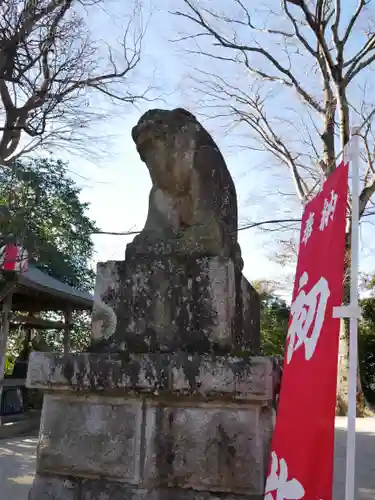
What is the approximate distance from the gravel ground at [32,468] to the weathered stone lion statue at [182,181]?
2.04 m

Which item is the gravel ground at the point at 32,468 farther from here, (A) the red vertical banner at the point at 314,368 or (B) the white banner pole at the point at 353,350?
(B) the white banner pole at the point at 353,350

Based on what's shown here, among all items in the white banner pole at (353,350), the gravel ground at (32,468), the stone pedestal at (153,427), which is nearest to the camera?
the white banner pole at (353,350)

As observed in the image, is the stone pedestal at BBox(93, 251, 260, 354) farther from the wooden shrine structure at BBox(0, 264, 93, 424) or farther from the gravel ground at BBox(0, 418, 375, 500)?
the wooden shrine structure at BBox(0, 264, 93, 424)

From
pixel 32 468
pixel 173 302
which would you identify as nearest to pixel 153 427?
pixel 173 302

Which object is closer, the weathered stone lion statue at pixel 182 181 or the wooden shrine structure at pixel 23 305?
the weathered stone lion statue at pixel 182 181

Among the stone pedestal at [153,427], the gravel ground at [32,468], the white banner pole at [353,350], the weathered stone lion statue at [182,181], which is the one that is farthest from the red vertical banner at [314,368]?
the gravel ground at [32,468]

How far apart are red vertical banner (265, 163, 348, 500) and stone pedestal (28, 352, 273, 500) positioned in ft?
0.94

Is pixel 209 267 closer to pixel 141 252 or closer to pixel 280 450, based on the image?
pixel 141 252

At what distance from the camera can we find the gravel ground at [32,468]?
11.0 feet

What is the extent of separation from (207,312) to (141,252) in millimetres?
449

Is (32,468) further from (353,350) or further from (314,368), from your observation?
(353,350)

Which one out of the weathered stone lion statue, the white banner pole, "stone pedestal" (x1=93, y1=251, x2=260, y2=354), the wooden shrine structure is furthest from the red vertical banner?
the wooden shrine structure

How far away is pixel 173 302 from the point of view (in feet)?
6.75

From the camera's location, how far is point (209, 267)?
6.70 ft
